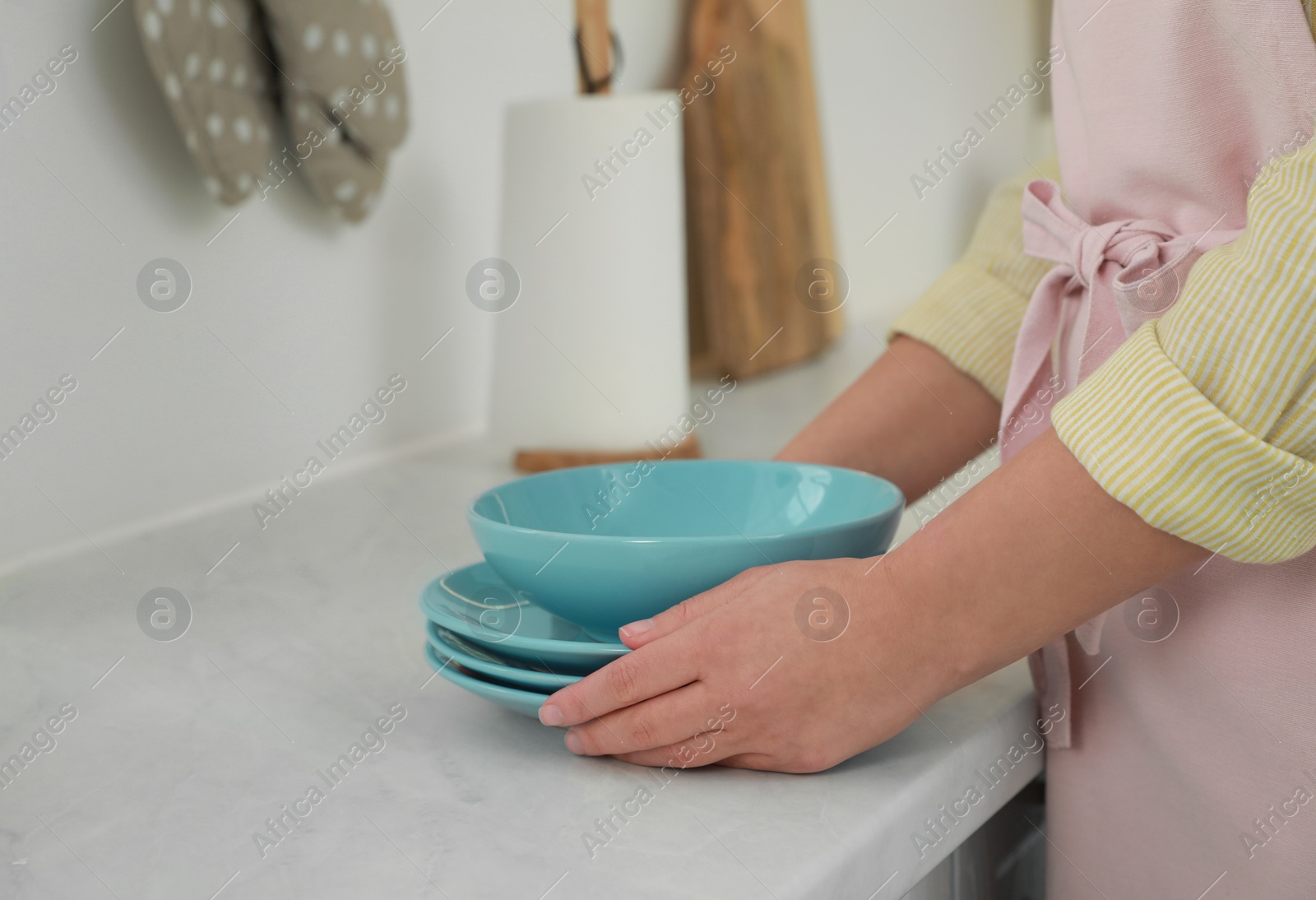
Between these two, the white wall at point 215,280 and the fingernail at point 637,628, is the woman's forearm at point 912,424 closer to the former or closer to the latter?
the fingernail at point 637,628

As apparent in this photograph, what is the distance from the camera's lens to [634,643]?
0.46m

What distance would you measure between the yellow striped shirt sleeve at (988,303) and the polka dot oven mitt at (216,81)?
494 mm

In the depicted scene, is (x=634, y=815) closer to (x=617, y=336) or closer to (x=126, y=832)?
(x=126, y=832)

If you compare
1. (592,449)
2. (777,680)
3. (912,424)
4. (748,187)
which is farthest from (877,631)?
(748,187)

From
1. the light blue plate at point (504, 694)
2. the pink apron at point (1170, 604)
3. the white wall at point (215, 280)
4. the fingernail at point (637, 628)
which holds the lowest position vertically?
the pink apron at point (1170, 604)

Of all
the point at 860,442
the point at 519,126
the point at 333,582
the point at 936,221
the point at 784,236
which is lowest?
the point at 936,221

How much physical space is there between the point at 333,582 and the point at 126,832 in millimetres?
311

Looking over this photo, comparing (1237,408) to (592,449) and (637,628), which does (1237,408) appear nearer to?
(637,628)

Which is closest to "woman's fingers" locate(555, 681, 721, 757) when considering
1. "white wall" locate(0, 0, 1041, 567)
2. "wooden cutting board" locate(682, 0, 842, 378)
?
"white wall" locate(0, 0, 1041, 567)

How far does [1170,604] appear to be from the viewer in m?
0.49

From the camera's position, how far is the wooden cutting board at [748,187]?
139 centimetres

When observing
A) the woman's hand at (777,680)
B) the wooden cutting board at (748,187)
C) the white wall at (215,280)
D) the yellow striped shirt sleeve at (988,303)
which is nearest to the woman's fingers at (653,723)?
the woman's hand at (777,680)

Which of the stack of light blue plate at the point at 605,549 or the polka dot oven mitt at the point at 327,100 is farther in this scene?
the polka dot oven mitt at the point at 327,100

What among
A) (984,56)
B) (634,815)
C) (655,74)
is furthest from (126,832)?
(984,56)
